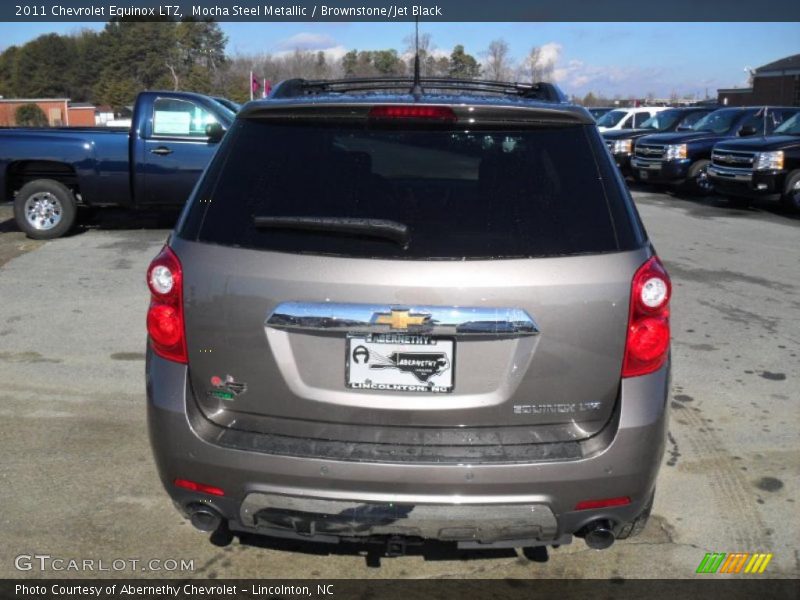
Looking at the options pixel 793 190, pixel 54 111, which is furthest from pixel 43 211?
pixel 54 111

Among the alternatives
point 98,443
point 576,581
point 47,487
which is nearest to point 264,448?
point 576,581

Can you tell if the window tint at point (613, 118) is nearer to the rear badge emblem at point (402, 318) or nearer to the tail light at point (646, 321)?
the tail light at point (646, 321)

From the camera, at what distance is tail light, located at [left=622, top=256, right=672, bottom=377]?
2.62 m

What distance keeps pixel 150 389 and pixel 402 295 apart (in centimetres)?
98

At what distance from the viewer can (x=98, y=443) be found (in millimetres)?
4355

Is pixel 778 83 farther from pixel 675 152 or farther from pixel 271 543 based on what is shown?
pixel 271 543

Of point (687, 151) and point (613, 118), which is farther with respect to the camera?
point (613, 118)

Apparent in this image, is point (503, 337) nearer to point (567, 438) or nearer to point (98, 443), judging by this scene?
point (567, 438)

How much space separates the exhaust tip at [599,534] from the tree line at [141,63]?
152 ft

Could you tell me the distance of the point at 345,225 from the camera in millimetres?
2611

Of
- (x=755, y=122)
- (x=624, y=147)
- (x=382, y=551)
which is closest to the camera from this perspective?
(x=382, y=551)

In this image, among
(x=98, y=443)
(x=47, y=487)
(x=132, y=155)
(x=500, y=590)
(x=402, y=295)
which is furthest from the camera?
Answer: (x=132, y=155)

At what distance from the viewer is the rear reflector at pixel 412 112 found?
2.75 meters

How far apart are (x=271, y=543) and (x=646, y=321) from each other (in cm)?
182
